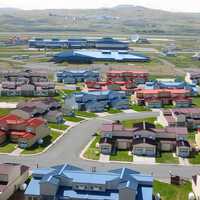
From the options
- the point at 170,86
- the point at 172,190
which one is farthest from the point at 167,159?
the point at 170,86

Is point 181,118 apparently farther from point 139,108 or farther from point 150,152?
point 139,108

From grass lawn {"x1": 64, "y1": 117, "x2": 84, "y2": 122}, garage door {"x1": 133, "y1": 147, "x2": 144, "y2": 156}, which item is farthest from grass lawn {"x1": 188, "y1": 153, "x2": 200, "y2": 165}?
grass lawn {"x1": 64, "y1": 117, "x2": 84, "y2": 122}

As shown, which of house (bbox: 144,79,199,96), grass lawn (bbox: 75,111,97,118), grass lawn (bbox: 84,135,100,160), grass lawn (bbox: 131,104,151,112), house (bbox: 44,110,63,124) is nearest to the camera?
grass lawn (bbox: 84,135,100,160)

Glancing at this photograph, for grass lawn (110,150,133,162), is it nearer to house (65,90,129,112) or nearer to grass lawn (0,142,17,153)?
grass lawn (0,142,17,153)

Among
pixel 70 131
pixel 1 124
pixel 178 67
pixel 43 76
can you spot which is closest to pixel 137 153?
pixel 70 131

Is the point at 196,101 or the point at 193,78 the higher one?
the point at 193,78

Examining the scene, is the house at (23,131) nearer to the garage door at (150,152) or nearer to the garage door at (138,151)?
the garage door at (138,151)

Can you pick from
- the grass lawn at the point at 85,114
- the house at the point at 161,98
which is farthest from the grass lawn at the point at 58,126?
the house at the point at 161,98
